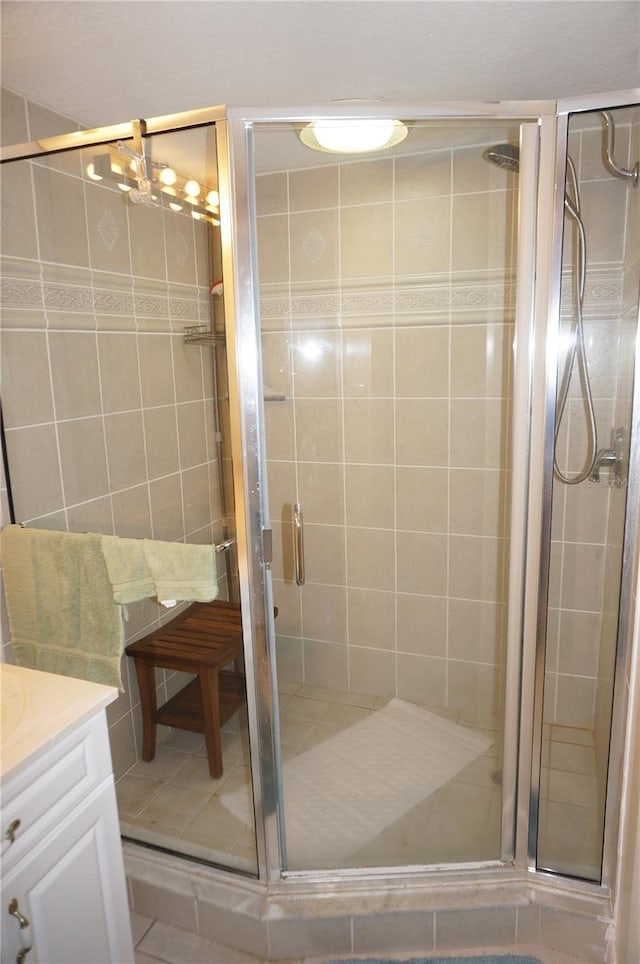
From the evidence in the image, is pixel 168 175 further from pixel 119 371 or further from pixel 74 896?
pixel 74 896

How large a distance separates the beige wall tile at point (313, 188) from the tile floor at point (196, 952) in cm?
204

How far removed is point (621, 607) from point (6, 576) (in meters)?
1.60

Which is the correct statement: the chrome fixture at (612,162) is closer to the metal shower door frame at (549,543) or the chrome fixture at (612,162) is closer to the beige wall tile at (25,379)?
the metal shower door frame at (549,543)

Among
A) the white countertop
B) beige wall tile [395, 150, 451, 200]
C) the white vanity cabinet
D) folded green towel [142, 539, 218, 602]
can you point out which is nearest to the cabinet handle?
the white vanity cabinet

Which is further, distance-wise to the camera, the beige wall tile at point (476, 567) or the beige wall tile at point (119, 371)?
the beige wall tile at point (476, 567)

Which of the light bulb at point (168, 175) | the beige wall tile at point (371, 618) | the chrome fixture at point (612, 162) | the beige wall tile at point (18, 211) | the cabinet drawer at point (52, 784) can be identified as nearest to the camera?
the cabinet drawer at point (52, 784)

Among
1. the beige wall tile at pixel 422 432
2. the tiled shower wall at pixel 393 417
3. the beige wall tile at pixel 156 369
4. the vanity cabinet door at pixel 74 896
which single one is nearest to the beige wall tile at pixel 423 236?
the tiled shower wall at pixel 393 417

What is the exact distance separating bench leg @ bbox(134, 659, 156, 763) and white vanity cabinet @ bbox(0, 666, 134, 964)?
62 cm

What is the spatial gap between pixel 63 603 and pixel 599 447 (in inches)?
58.6

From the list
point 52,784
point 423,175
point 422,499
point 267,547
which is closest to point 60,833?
point 52,784

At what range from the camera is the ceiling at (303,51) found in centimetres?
126

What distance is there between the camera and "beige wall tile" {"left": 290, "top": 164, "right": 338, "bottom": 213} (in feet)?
5.47

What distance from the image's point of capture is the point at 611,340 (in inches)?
60.5

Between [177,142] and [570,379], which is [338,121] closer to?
[177,142]
